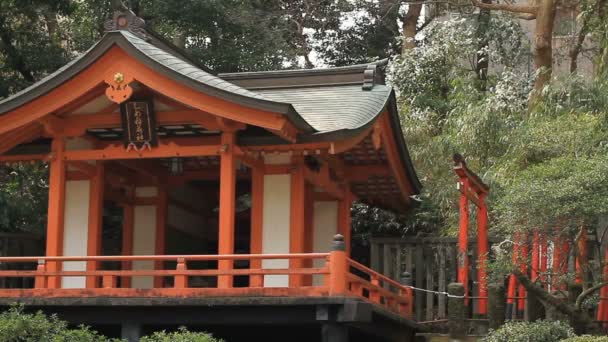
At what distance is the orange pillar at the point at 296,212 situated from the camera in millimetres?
14039

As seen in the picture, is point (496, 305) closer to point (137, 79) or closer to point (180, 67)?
point (180, 67)

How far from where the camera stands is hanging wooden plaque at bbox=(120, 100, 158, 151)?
546 inches

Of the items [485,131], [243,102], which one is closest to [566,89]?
[485,131]

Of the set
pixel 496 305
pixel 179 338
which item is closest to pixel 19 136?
pixel 179 338

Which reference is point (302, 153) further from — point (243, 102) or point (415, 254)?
point (415, 254)

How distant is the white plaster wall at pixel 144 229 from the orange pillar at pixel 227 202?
3.50 m

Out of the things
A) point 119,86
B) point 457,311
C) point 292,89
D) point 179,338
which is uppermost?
point 292,89

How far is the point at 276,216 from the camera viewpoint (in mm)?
14242

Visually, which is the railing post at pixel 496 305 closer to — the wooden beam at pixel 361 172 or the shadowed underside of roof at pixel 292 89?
the shadowed underside of roof at pixel 292 89

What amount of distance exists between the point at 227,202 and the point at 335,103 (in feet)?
9.62

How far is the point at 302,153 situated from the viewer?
13.8 metres

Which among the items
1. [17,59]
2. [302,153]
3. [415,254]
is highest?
[17,59]

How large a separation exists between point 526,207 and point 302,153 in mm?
3016

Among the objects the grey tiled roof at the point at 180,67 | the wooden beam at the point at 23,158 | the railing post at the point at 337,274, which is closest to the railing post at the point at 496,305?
the railing post at the point at 337,274
